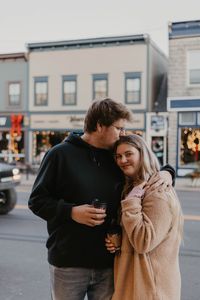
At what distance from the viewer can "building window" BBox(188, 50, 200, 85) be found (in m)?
21.1

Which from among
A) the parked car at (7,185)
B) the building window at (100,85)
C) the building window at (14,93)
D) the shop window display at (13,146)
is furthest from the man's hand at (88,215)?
the building window at (14,93)

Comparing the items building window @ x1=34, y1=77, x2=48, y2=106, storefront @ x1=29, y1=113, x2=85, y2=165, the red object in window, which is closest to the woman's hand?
storefront @ x1=29, y1=113, x2=85, y2=165

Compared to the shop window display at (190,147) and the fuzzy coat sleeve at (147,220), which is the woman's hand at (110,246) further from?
the shop window display at (190,147)

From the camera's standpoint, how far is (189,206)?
11.7m

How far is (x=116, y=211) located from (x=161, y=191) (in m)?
0.35

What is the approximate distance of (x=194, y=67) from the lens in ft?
69.4

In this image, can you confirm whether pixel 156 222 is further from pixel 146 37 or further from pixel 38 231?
pixel 146 37

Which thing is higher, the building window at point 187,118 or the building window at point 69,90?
the building window at point 69,90

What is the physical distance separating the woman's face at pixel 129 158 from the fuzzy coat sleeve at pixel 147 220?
0.67ft

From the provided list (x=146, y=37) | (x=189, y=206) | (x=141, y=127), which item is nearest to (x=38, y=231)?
→ (x=189, y=206)

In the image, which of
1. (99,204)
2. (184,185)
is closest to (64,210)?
(99,204)

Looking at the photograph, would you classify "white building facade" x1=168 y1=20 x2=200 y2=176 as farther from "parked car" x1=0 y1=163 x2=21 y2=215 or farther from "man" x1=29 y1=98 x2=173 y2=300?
"man" x1=29 y1=98 x2=173 y2=300

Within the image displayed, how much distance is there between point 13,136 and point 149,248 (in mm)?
23710

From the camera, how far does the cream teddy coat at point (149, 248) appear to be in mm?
2199
